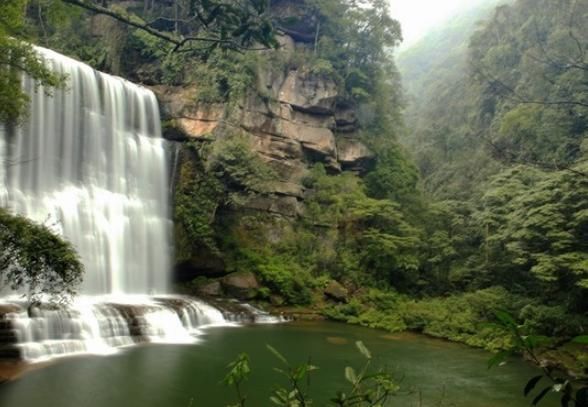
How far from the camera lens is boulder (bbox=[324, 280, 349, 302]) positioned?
19.5 meters

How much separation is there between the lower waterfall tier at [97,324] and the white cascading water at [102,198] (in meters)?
0.03

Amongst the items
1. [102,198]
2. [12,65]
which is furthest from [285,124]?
[12,65]

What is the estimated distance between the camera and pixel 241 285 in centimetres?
1831

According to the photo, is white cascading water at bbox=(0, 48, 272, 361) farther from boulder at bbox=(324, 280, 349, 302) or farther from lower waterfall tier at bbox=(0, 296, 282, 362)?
boulder at bbox=(324, 280, 349, 302)

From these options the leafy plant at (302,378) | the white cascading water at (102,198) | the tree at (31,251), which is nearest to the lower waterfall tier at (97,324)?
the white cascading water at (102,198)

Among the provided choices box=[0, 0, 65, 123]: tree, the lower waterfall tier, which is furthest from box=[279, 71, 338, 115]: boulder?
box=[0, 0, 65, 123]: tree

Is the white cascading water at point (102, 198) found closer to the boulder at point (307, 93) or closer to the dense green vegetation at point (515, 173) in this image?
the boulder at point (307, 93)

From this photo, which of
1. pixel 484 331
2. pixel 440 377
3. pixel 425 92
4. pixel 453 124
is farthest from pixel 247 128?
pixel 425 92

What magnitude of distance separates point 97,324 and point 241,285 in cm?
710

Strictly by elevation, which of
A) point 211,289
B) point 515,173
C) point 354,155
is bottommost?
point 211,289

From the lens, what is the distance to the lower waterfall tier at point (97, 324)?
396 inches

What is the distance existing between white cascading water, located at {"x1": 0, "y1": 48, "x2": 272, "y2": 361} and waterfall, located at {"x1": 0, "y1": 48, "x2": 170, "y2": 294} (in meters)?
0.04

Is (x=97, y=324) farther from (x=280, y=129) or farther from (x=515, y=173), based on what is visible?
(x=515, y=173)

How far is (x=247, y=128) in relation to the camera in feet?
73.0
